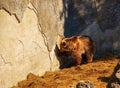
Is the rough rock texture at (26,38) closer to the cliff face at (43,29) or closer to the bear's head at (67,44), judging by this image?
the cliff face at (43,29)

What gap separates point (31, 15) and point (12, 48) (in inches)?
33.9

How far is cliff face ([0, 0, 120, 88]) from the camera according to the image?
725 centimetres

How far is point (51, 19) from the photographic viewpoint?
336 inches

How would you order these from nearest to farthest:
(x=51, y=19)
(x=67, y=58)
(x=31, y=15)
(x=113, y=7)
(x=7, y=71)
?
(x=7, y=71) < (x=31, y=15) < (x=51, y=19) < (x=67, y=58) < (x=113, y=7)

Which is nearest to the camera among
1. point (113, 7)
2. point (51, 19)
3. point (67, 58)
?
point (51, 19)

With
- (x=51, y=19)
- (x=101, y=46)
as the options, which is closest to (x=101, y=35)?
(x=101, y=46)

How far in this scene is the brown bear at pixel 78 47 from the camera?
878 centimetres

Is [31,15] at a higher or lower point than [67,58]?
higher

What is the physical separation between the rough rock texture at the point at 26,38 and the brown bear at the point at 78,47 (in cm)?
24

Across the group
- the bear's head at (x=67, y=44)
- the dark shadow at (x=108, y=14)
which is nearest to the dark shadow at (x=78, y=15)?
the dark shadow at (x=108, y=14)

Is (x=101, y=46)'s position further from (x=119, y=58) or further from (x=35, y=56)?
(x=35, y=56)

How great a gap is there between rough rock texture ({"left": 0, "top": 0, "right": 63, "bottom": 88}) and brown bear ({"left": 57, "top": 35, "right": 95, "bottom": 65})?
0.24 meters

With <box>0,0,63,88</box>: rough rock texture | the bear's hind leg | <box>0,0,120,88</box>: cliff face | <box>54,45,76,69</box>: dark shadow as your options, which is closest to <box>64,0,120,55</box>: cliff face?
<box>0,0,120,88</box>: cliff face

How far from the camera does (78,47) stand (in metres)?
8.98
